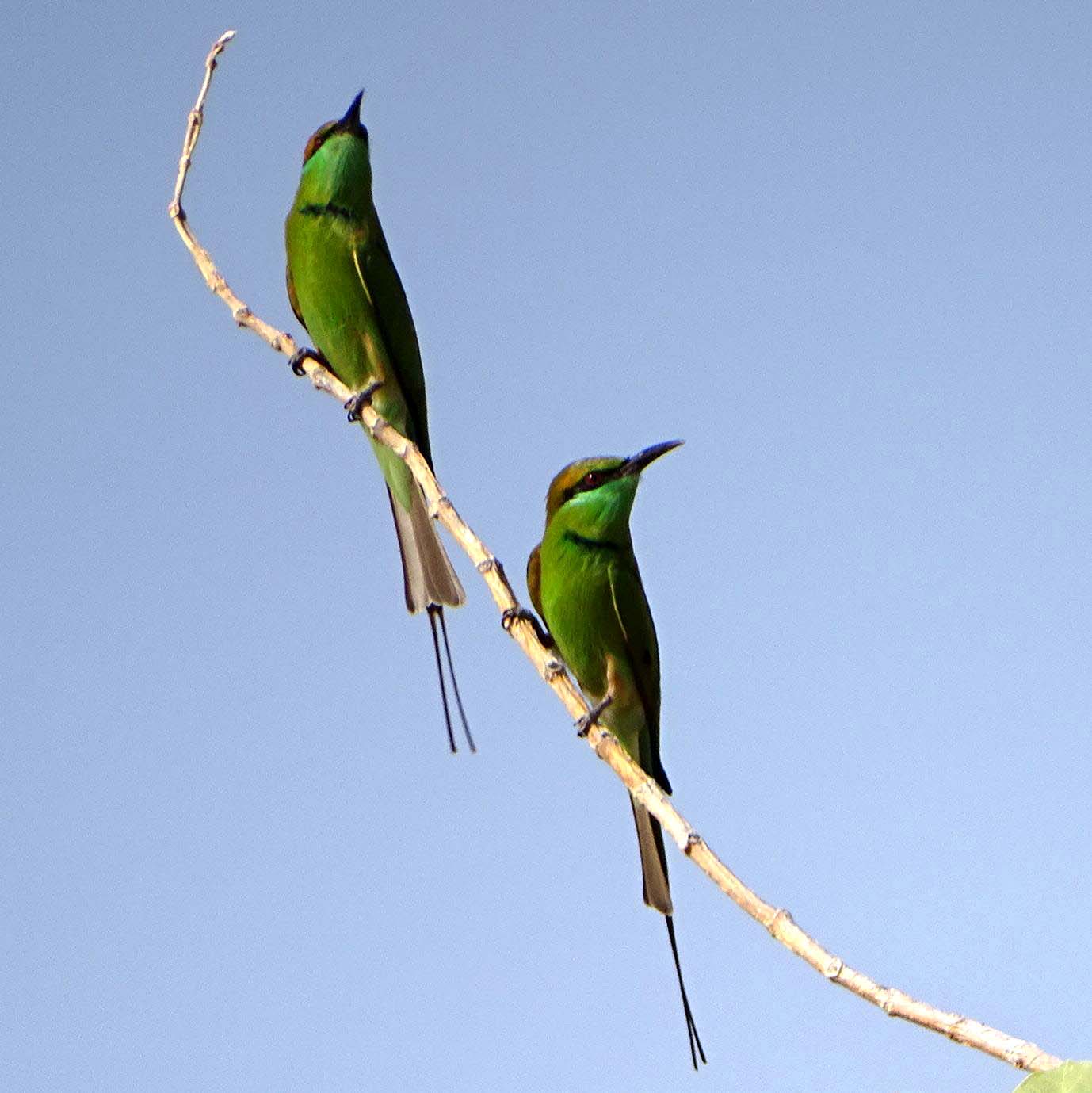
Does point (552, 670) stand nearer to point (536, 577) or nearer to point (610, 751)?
point (610, 751)

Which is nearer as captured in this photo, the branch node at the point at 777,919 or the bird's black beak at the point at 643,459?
the branch node at the point at 777,919

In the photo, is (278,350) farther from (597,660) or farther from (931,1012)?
(931,1012)

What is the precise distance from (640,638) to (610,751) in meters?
1.41

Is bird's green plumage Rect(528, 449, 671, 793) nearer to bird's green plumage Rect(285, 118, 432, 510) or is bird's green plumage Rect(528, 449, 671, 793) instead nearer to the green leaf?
bird's green plumage Rect(285, 118, 432, 510)

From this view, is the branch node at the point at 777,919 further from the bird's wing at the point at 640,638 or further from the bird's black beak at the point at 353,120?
the bird's black beak at the point at 353,120

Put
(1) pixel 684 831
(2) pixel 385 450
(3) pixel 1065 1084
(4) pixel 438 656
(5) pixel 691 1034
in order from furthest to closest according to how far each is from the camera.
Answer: (2) pixel 385 450, (4) pixel 438 656, (5) pixel 691 1034, (1) pixel 684 831, (3) pixel 1065 1084

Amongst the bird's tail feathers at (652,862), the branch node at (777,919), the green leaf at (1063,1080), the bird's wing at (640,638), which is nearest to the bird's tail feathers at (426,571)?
the bird's wing at (640,638)

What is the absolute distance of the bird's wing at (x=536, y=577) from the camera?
3.51 metres

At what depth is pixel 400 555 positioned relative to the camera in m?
3.38

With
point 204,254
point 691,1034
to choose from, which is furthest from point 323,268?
point 691,1034

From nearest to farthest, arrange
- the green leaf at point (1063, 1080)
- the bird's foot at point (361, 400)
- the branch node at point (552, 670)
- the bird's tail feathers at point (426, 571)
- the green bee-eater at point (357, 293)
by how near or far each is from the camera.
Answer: the green leaf at point (1063, 1080) < the branch node at point (552, 670) < the bird's tail feathers at point (426, 571) < the bird's foot at point (361, 400) < the green bee-eater at point (357, 293)

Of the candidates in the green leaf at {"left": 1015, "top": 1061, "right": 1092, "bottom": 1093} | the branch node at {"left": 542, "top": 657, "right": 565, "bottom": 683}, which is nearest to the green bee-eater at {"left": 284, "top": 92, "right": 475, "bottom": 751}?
the branch node at {"left": 542, "top": 657, "right": 565, "bottom": 683}

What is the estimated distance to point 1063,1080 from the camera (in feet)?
3.85

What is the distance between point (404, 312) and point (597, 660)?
3.40 feet
